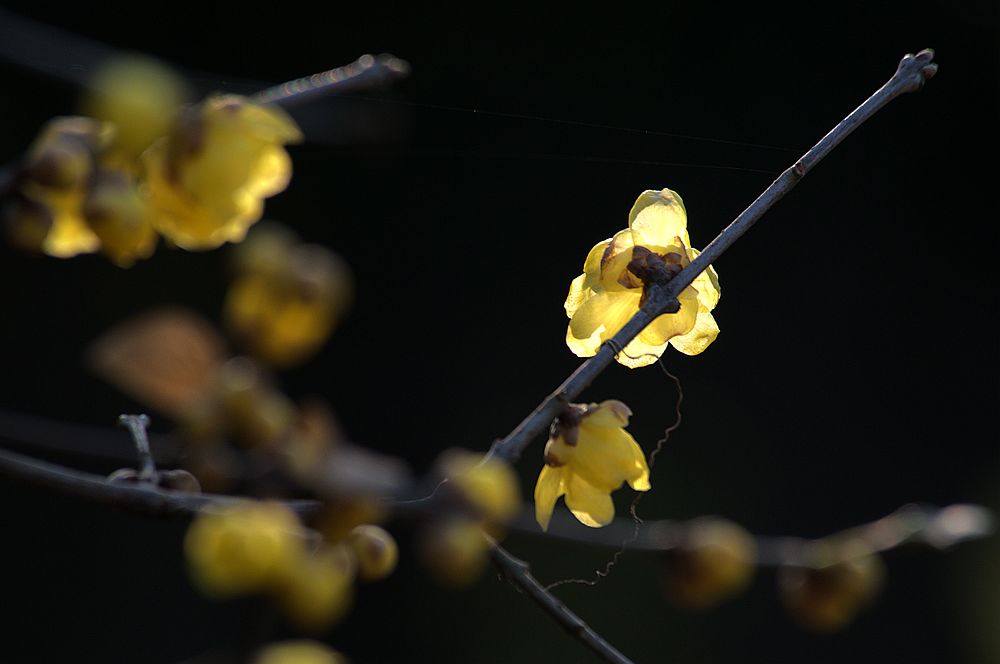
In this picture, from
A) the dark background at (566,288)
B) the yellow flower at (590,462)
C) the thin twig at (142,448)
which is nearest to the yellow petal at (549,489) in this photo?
the yellow flower at (590,462)

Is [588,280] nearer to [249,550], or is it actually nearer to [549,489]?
[549,489]

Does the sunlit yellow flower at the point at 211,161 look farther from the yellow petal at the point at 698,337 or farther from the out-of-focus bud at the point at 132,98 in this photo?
the yellow petal at the point at 698,337

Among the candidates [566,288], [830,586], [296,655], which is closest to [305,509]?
[296,655]

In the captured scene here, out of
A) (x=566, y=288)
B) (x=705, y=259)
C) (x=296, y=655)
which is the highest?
(x=566, y=288)

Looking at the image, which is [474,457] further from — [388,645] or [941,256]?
[941,256]

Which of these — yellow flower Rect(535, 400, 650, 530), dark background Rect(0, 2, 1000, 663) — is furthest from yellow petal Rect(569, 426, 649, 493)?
dark background Rect(0, 2, 1000, 663)

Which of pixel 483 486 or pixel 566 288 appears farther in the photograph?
pixel 566 288

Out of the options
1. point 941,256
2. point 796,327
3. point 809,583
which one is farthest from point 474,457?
point 941,256

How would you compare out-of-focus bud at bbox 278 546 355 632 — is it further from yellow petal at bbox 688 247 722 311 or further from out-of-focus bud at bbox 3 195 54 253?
yellow petal at bbox 688 247 722 311
